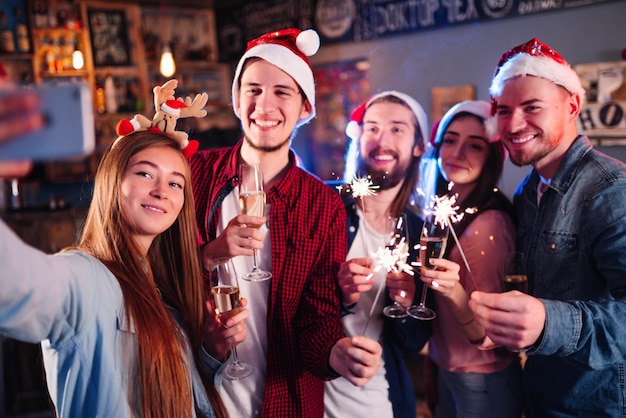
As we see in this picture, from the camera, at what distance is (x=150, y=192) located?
54.3 inches

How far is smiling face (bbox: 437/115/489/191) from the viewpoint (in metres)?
1.95

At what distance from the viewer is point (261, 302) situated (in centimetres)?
177

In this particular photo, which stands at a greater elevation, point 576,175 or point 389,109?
point 389,109

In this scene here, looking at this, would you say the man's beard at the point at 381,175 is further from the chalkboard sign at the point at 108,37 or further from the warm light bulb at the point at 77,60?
the chalkboard sign at the point at 108,37

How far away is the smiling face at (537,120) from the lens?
166cm

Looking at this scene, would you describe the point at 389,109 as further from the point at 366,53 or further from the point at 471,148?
the point at 366,53

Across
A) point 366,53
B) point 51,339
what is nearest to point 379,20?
point 366,53

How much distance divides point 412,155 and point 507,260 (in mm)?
630

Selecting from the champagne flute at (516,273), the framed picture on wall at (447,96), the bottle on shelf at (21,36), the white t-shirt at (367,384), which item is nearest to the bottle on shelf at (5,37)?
the bottle on shelf at (21,36)

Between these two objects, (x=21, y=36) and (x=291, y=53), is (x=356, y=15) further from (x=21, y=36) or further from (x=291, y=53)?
(x=291, y=53)

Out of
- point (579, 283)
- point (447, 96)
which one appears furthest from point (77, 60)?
point (579, 283)

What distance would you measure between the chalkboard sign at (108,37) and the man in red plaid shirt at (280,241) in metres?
4.66

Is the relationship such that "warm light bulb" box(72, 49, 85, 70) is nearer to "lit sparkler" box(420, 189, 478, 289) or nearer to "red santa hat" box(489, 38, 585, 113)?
"lit sparkler" box(420, 189, 478, 289)

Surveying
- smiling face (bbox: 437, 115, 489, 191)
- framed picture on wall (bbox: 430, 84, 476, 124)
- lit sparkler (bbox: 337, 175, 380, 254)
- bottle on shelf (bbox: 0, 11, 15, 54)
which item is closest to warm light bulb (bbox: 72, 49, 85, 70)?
bottle on shelf (bbox: 0, 11, 15, 54)
